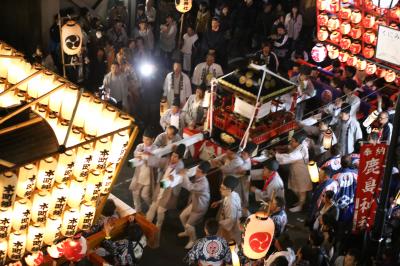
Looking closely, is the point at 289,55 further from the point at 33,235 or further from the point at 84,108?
the point at 33,235

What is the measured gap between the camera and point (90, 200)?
10.5 m

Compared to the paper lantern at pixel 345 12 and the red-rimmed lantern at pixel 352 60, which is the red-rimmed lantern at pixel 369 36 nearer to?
the red-rimmed lantern at pixel 352 60

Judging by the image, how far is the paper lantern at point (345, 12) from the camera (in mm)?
17688

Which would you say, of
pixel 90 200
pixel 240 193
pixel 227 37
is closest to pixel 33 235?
pixel 90 200

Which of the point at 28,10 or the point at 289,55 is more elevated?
the point at 28,10

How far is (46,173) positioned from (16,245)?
51.3 inches

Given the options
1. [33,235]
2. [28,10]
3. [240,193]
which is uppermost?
[28,10]

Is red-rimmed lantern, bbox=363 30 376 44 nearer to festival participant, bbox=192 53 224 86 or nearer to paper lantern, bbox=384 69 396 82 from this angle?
paper lantern, bbox=384 69 396 82

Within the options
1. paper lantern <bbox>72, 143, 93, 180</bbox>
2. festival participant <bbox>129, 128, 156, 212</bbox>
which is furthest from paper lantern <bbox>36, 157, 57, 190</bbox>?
festival participant <bbox>129, 128, 156, 212</bbox>

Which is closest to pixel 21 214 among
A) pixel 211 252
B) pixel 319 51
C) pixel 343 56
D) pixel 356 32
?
pixel 211 252

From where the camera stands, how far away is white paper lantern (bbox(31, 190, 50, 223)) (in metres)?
9.66

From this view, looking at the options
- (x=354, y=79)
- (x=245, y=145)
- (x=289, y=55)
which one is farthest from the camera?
(x=289, y=55)

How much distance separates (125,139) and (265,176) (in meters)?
3.80

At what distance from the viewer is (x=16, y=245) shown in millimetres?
9891
